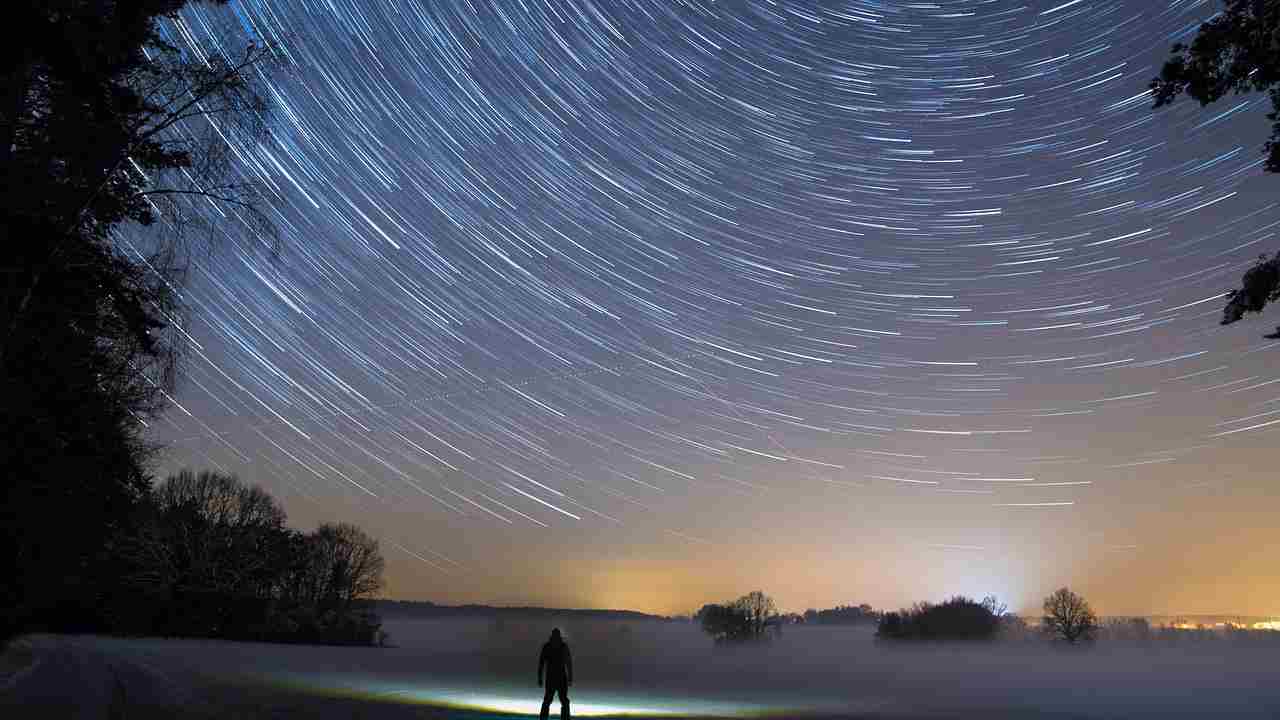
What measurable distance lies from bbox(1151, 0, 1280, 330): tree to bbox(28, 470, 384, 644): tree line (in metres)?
33.3

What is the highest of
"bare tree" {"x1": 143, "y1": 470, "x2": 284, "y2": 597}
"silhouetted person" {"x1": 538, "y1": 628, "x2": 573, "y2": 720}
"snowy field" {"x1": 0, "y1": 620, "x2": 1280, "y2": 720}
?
"bare tree" {"x1": 143, "y1": 470, "x2": 284, "y2": 597}

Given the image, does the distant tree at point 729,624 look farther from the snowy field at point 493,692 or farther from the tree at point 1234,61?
the tree at point 1234,61

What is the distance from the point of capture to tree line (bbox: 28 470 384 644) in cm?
4022


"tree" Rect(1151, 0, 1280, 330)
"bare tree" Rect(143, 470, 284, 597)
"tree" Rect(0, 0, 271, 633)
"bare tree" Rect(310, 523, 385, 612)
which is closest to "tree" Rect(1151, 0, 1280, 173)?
"tree" Rect(1151, 0, 1280, 330)

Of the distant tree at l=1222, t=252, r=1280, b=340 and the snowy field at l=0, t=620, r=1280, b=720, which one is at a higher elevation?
the distant tree at l=1222, t=252, r=1280, b=340

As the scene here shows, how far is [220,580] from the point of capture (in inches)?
1780

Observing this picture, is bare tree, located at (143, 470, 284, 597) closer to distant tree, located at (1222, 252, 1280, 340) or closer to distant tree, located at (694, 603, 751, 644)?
distant tree, located at (1222, 252, 1280, 340)

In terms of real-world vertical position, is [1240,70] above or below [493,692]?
above

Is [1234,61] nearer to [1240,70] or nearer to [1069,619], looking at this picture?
[1240,70]

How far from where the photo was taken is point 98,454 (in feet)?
35.7

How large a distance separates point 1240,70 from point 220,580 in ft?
163

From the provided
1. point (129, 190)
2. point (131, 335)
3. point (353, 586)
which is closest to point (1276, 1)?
point (129, 190)

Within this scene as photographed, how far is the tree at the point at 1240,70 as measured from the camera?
27.7 ft

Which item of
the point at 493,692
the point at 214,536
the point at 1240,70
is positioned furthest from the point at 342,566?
the point at 1240,70
